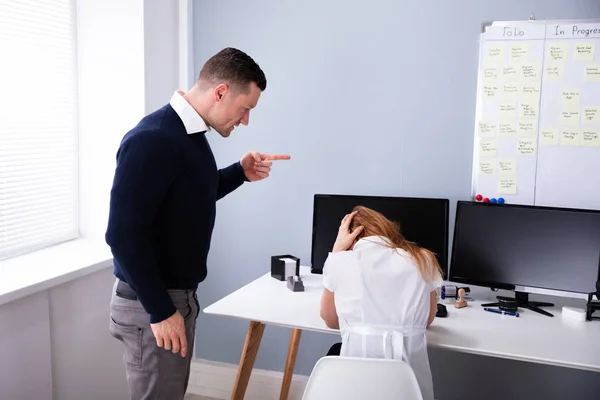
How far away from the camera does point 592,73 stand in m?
2.39

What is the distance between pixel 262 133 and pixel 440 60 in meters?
0.92

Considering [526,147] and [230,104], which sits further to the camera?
[526,147]

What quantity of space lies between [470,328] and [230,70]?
121cm

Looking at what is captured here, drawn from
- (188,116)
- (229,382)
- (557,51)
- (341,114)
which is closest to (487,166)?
(557,51)

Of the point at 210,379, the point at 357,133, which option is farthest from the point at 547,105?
the point at 210,379

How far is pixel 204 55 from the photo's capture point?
298cm

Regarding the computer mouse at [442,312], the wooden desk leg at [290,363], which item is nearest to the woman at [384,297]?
the computer mouse at [442,312]

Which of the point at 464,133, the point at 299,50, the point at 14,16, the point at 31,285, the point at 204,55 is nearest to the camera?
the point at 31,285

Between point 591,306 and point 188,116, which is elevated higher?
point 188,116

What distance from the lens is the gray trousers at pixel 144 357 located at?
1.71 meters

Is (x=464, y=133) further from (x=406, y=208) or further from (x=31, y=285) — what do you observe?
(x=31, y=285)

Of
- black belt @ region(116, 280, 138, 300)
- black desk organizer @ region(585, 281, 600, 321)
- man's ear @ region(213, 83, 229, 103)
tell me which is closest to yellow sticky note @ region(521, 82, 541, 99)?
black desk organizer @ region(585, 281, 600, 321)

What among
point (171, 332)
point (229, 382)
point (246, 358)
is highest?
point (171, 332)

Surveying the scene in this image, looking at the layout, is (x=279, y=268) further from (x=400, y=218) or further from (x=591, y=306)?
(x=591, y=306)
